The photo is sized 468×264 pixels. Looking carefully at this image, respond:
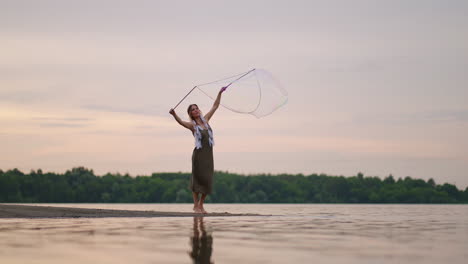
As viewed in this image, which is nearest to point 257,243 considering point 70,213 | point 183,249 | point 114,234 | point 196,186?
point 183,249

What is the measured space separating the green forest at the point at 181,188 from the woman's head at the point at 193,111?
8343 centimetres

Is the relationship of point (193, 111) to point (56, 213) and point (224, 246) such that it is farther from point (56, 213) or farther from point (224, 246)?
point (224, 246)

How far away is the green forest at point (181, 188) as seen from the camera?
106 meters

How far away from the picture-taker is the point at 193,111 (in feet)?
57.2

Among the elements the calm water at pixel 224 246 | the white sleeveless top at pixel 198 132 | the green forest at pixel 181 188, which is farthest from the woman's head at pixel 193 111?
the green forest at pixel 181 188

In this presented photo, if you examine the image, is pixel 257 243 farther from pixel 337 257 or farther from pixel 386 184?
pixel 386 184

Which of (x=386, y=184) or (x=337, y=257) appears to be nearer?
(x=337, y=257)

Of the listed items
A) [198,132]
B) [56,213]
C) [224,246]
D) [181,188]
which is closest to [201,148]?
[198,132]

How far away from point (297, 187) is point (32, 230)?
336 ft

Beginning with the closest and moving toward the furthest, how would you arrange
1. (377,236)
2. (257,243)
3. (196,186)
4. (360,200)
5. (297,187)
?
(257,243), (377,236), (196,186), (360,200), (297,187)

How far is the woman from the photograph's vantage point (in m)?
17.4

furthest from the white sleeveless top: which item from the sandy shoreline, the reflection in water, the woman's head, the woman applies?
the reflection in water

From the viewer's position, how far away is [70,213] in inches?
611

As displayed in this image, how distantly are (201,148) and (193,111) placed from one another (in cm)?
90
